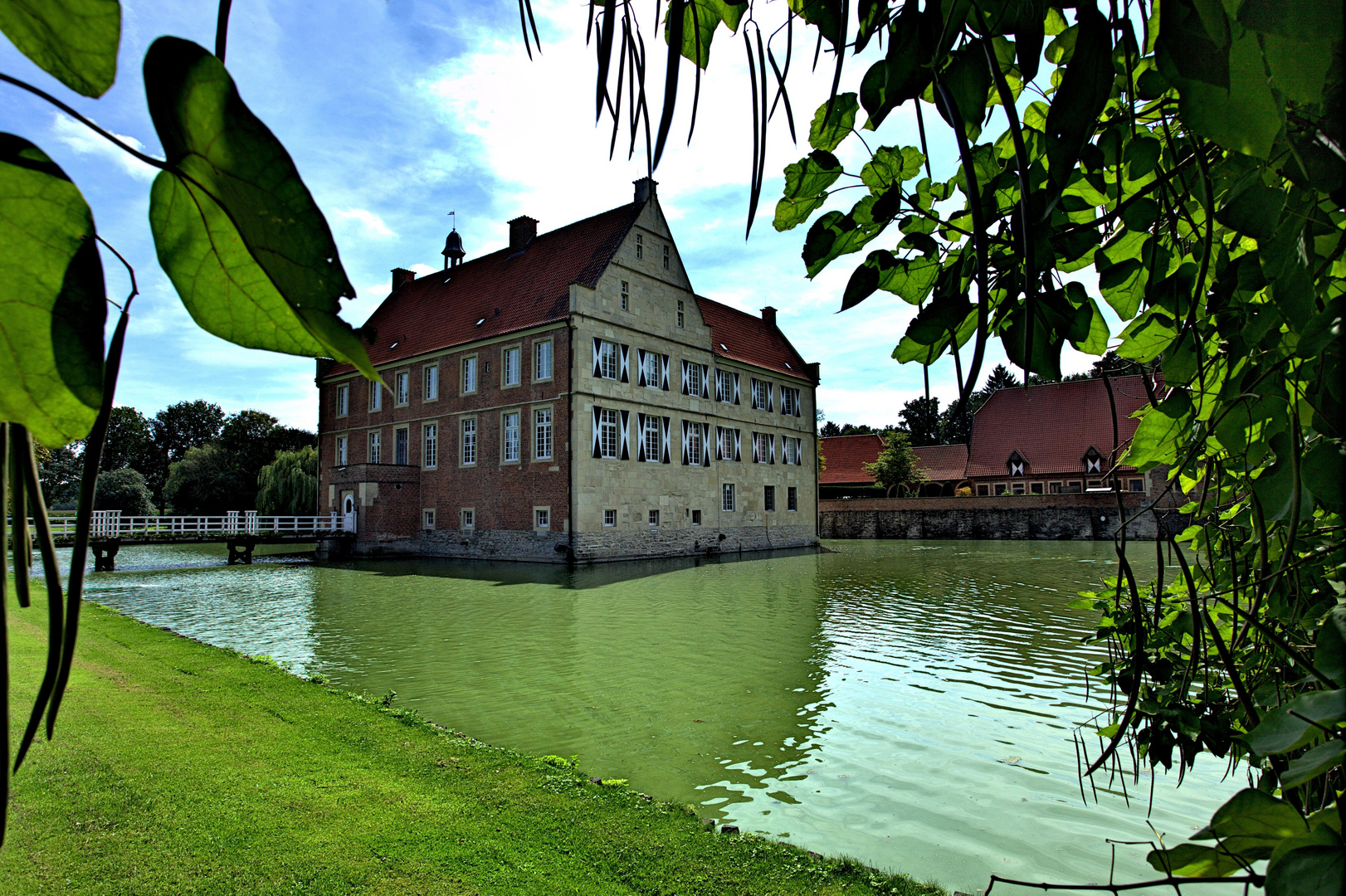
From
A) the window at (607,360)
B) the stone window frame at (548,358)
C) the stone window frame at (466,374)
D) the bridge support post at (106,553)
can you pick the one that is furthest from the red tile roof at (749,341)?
the bridge support post at (106,553)

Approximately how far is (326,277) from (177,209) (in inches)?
3.4

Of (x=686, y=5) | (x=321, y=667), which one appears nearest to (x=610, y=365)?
(x=321, y=667)

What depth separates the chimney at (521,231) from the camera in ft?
97.6

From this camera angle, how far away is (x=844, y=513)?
42.2m

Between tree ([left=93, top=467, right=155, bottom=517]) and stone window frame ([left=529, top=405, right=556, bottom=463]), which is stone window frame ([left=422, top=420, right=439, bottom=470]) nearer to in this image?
stone window frame ([left=529, top=405, right=556, bottom=463])

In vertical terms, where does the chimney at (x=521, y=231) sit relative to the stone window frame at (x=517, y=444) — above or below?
above

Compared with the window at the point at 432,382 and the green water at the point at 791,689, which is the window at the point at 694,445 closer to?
the window at the point at 432,382

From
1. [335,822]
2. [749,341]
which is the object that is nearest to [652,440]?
[749,341]

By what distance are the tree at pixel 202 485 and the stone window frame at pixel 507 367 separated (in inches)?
1077

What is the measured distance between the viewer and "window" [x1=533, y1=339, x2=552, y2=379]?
2520 centimetres

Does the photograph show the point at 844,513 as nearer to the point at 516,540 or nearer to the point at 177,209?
the point at 516,540

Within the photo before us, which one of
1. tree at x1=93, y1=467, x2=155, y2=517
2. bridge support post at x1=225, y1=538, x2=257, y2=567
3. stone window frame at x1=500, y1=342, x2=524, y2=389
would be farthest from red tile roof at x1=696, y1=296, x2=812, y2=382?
tree at x1=93, y1=467, x2=155, y2=517

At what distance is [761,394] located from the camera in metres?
33.4

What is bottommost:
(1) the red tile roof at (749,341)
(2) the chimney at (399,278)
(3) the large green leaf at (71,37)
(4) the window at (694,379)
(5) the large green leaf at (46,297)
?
(5) the large green leaf at (46,297)
